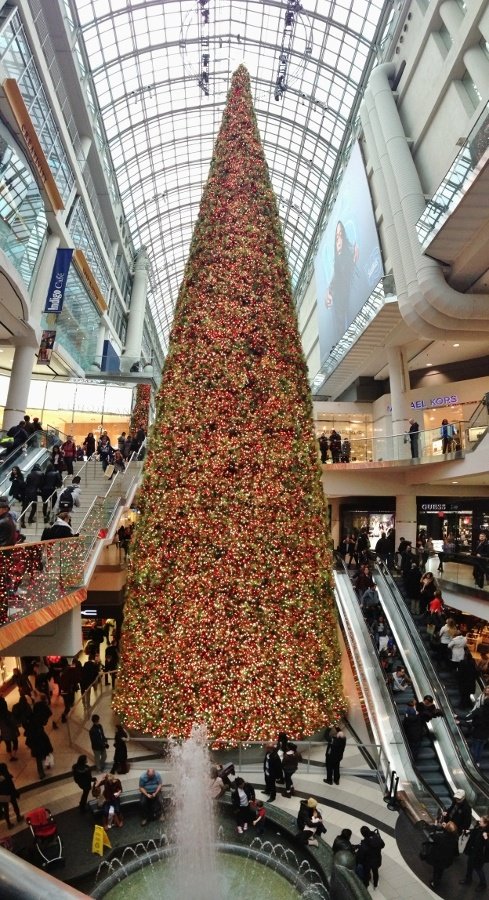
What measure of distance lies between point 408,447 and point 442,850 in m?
15.2

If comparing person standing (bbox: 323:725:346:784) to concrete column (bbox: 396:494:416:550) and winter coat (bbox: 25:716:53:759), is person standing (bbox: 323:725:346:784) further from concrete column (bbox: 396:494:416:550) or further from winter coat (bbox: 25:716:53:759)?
concrete column (bbox: 396:494:416:550)

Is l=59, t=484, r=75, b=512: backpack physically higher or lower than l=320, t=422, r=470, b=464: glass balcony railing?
lower

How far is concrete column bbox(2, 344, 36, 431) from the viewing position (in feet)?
66.3

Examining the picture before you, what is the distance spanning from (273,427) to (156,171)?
138 feet

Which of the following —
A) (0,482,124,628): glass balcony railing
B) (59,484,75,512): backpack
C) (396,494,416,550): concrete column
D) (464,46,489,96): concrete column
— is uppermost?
(464,46,489,96): concrete column

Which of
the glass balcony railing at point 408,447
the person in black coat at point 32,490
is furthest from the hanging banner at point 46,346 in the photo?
the glass balcony railing at point 408,447

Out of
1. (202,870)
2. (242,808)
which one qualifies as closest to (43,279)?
(242,808)

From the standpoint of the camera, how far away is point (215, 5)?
107 feet

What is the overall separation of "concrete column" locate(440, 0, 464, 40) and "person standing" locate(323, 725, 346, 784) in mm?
19920

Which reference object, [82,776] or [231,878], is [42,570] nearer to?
[82,776]

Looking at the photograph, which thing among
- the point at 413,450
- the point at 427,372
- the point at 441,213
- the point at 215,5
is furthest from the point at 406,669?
the point at 215,5

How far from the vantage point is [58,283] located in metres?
21.8

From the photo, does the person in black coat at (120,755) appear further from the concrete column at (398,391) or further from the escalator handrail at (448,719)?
the concrete column at (398,391)

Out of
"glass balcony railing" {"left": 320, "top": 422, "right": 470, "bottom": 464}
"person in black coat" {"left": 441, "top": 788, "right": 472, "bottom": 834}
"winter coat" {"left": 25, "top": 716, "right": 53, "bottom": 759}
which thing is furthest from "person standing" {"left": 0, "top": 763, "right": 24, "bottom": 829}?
"glass balcony railing" {"left": 320, "top": 422, "right": 470, "bottom": 464}
